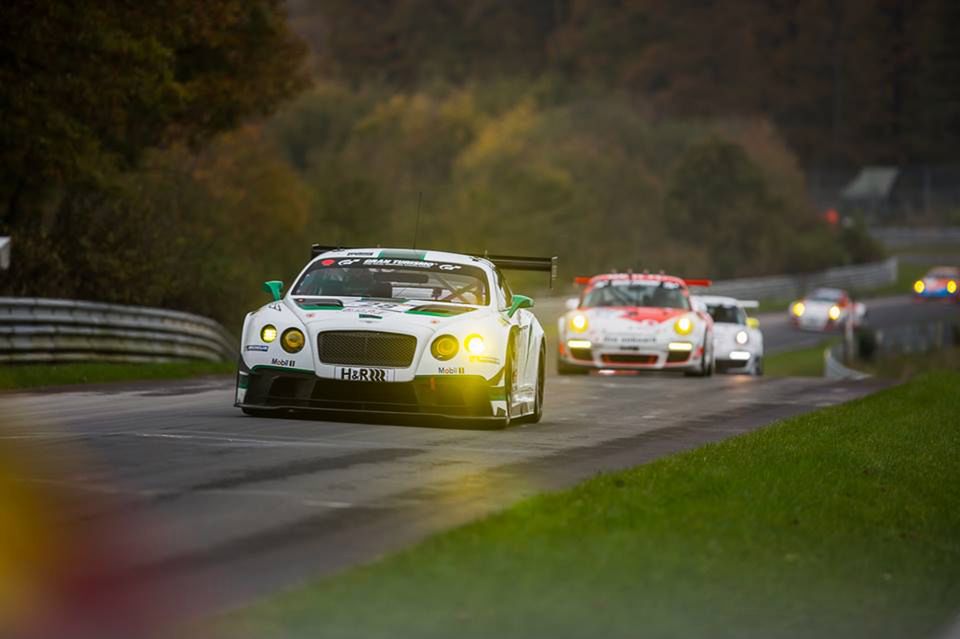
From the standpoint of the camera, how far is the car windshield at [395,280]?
16797 millimetres

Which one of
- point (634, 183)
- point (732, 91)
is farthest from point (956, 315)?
point (732, 91)

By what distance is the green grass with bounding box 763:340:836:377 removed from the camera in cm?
5169

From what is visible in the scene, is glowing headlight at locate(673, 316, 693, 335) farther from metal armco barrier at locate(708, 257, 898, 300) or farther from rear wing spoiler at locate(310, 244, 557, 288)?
metal armco barrier at locate(708, 257, 898, 300)

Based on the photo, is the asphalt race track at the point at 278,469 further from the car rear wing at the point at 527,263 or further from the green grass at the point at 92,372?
the green grass at the point at 92,372

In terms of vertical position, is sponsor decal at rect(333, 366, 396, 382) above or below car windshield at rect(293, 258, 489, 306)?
below

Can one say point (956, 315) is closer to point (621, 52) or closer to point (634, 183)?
point (634, 183)

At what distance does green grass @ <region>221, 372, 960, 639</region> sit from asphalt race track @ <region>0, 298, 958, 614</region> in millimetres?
369

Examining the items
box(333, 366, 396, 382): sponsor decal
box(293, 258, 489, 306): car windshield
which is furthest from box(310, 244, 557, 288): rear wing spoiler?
box(333, 366, 396, 382): sponsor decal

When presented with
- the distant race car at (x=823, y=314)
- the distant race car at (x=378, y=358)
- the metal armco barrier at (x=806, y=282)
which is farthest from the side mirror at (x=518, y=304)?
the metal armco barrier at (x=806, y=282)

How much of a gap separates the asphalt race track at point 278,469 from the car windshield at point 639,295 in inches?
334

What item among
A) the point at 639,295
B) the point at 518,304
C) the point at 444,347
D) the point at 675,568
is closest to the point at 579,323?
the point at 639,295

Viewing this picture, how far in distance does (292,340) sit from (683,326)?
1422cm

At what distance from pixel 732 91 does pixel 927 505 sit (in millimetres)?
128209

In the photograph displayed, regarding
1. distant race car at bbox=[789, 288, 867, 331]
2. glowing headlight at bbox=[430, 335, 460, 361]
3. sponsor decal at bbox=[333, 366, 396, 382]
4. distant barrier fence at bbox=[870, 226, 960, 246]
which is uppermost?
distant barrier fence at bbox=[870, 226, 960, 246]
